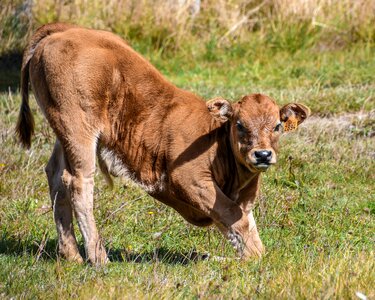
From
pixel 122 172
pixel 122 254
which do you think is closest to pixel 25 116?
pixel 122 172

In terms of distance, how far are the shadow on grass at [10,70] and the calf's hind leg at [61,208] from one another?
597 cm

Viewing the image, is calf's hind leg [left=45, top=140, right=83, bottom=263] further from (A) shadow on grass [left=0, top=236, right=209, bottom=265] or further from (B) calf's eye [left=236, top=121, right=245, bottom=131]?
(B) calf's eye [left=236, top=121, right=245, bottom=131]

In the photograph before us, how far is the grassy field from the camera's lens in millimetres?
6277

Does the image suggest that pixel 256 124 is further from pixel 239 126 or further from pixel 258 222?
pixel 258 222

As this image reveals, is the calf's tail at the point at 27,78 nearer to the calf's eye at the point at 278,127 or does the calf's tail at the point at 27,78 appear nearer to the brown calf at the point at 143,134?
the brown calf at the point at 143,134

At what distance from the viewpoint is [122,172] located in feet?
25.6

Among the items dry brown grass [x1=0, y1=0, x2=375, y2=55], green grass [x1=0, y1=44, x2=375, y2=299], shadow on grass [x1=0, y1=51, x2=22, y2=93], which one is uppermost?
green grass [x1=0, y1=44, x2=375, y2=299]

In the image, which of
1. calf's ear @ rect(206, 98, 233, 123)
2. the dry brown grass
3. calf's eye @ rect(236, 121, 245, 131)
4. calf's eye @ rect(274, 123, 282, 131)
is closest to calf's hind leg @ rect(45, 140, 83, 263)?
calf's ear @ rect(206, 98, 233, 123)

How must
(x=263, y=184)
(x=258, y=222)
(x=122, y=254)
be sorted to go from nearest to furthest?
(x=122, y=254) < (x=258, y=222) < (x=263, y=184)

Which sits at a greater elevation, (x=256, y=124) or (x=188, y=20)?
(x=256, y=124)

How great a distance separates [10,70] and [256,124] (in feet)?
26.8

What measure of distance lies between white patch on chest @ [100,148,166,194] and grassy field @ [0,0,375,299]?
472 millimetres

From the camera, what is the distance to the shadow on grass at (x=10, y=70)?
14.2 metres

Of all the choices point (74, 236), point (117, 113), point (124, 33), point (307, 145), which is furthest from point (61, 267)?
point (124, 33)
